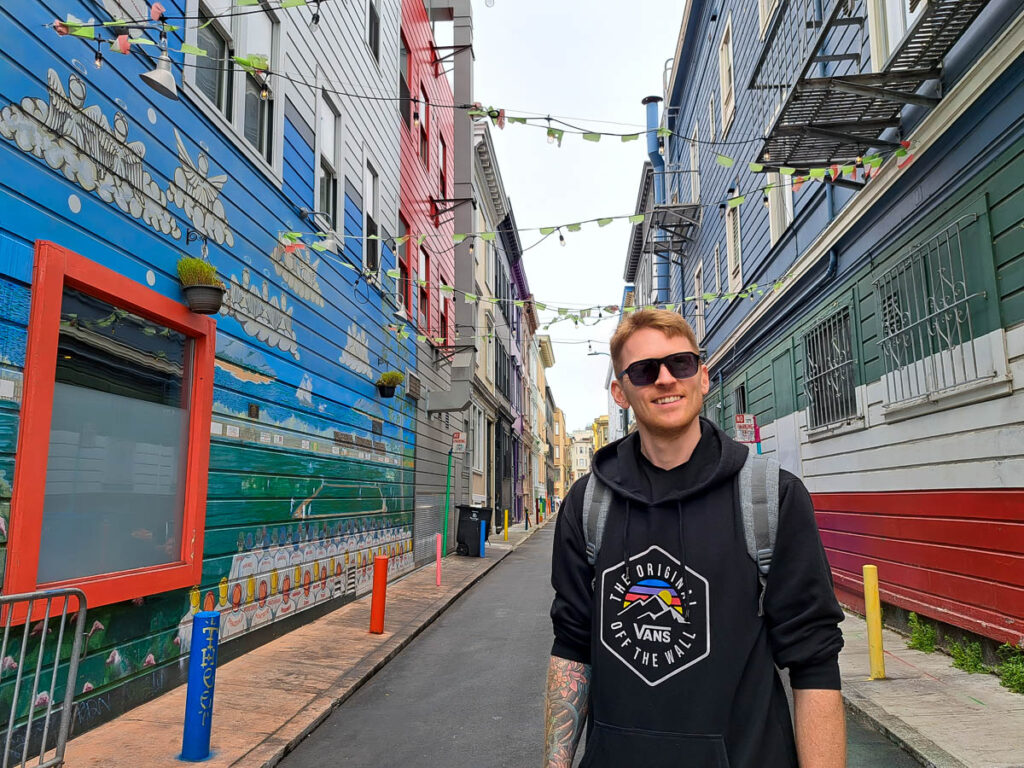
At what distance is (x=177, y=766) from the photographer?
15.6 feet

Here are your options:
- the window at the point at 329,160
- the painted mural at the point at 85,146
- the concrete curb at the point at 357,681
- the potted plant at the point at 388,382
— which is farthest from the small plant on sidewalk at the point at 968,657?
the window at the point at 329,160

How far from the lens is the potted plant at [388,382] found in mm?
13117

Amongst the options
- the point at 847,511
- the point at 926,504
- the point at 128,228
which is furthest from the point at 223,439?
the point at 847,511

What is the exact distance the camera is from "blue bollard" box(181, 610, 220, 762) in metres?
4.88

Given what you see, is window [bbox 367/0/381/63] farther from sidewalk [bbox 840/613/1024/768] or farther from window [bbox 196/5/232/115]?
sidewalk [bbox 840/613/1024/768]

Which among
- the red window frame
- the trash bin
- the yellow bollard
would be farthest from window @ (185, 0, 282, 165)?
the trash bin

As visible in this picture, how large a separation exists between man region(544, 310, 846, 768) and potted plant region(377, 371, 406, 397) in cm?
1121

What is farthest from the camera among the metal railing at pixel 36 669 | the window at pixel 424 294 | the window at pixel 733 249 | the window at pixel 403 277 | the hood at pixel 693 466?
the window at pixel 424 294

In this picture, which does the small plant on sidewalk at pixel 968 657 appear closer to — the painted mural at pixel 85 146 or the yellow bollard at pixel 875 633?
the yellow bollard at pixel 875 633

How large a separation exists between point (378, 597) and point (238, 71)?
5.90m

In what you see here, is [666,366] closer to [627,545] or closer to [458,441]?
[627,545]

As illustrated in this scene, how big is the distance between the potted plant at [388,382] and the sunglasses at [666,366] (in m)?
11.2

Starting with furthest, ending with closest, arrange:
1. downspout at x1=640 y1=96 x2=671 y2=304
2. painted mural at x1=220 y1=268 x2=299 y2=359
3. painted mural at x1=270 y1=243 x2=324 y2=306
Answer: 1. downspout at x1=640 y1=96 x2=671 y2=304
2. painted mural at x1=270 y1=243 x2=324 y2=306
3. painted mural at x1=220 y1=268 x2=299 y2=359

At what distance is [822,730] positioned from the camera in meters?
1.84
